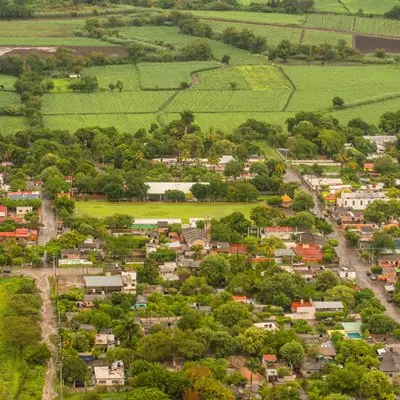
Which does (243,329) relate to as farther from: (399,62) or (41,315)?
(399,62)

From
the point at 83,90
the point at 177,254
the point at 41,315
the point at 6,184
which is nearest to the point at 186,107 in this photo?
the point at 83,90

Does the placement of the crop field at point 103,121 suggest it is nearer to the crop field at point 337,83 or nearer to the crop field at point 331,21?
the crop field at point 337,83

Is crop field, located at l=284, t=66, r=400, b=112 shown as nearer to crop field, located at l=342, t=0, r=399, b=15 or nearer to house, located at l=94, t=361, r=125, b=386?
crop field, located at l=342, t=0, r=399, b=15

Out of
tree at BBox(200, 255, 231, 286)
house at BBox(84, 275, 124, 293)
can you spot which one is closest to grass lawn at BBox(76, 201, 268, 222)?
tree at BBox(200, 255, 231, 286)

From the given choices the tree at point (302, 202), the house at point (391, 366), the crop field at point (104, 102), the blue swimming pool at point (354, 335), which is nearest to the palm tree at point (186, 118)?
the crop field at point (104, 102)

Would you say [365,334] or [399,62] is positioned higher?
[399,62]

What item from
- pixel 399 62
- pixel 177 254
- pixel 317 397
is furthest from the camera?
pixel 399 62
